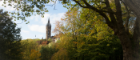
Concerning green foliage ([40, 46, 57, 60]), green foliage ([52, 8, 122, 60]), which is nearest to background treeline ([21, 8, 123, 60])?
green foliage ([52, 8, 122, 60])

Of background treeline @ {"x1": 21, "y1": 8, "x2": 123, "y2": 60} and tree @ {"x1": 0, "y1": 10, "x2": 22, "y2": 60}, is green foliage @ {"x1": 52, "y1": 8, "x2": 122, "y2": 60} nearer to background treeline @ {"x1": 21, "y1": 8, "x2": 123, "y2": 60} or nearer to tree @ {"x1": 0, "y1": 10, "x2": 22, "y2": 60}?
background treeline @ {"x1": 21, "y1": 8, "x2": 123, "y2": 60}

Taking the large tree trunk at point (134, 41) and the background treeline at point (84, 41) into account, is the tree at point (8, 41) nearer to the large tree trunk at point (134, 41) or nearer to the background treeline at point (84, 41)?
the background treeline at point (84, 41)

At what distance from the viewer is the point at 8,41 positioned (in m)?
21.5

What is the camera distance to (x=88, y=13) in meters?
9.25

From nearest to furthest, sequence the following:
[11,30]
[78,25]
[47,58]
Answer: [78,25], [11,30], [47,58]

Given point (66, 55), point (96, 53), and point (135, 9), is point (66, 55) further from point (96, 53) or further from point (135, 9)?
point (135, 9)

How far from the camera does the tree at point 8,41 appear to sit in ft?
67.3

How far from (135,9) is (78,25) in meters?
14.1

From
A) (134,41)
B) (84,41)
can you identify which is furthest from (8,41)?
(134,41)

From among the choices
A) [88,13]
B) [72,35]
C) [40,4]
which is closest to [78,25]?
[72,35]

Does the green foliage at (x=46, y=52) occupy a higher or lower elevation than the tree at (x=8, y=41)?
lower

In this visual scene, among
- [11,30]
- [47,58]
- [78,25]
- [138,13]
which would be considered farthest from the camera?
[47,58]

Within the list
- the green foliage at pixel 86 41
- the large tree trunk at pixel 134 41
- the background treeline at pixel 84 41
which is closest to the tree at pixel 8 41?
the background treeline at pixel 84 41

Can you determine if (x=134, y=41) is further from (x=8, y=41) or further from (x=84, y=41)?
(x=8, y=41)
